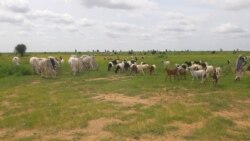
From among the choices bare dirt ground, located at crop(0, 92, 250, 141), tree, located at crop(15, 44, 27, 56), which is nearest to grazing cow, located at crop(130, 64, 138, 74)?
bare dirt ground, located at crop(0, 92, 250, 141)

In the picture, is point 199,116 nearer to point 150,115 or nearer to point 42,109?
point 150,115

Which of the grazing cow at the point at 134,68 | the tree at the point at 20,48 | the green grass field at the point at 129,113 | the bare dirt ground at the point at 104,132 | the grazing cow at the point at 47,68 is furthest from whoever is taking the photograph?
the tree at the point at 20,48

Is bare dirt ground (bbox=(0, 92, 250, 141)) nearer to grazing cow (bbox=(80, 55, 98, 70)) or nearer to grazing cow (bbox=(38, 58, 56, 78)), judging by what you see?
grazing cow (bbox=(38, 58, 56, 78))

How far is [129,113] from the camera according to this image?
1502 centimetres

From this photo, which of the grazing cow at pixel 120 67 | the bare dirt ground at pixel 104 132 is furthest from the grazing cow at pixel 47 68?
the bare dirt ground at pixel 104 132

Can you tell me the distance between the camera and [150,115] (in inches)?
571

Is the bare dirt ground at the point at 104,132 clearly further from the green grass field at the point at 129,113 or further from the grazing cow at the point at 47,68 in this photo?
the grazing cow at the point at 47,68

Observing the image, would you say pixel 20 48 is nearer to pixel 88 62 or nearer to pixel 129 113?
pixel 88 62

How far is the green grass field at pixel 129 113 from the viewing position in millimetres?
12508

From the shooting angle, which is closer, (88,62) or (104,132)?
(104,132)

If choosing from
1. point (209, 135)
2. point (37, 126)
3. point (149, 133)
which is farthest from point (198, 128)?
point (37, 126)

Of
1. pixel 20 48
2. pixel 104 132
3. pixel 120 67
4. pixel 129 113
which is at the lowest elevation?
pixel 104 132

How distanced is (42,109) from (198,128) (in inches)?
292

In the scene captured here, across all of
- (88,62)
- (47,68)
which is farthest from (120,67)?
(47,68)
